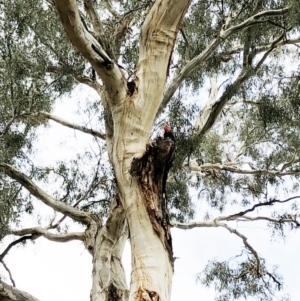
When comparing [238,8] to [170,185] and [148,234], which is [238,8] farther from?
[148,234]

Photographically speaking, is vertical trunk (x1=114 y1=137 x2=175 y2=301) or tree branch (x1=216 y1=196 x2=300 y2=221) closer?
vertical trunk (x1=114 y1=137 x2=175 y2=301)

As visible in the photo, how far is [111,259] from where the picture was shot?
5148 mm

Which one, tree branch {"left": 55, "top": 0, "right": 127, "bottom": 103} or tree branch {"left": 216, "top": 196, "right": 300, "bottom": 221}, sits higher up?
tree branch {"left": 216, "top": 196, "right": 300, "bottom": 221}

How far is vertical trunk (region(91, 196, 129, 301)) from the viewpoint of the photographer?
16.0 ft

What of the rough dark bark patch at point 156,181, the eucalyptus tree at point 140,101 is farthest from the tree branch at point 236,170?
the rough dark bark patch at point 156,181

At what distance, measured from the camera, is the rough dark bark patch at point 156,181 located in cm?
323

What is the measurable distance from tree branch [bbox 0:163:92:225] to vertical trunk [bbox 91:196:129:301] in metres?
0.30

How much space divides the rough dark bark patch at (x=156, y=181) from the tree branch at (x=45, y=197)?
2.24 m

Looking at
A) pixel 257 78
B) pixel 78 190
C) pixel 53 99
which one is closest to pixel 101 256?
pixel 78 190

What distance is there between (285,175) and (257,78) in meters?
1.38

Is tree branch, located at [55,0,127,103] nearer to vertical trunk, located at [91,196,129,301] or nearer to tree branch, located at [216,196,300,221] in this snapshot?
vertical trunk, located at [91,196,129,301]

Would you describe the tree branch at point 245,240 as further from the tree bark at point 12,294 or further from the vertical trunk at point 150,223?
the vertical trunk at point 150,223

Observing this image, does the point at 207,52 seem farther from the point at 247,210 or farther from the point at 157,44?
the point at 247,210

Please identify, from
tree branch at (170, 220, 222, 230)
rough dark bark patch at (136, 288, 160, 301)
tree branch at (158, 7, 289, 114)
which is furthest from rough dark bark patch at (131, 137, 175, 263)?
tree branch at (170, 220, 222, 230)
